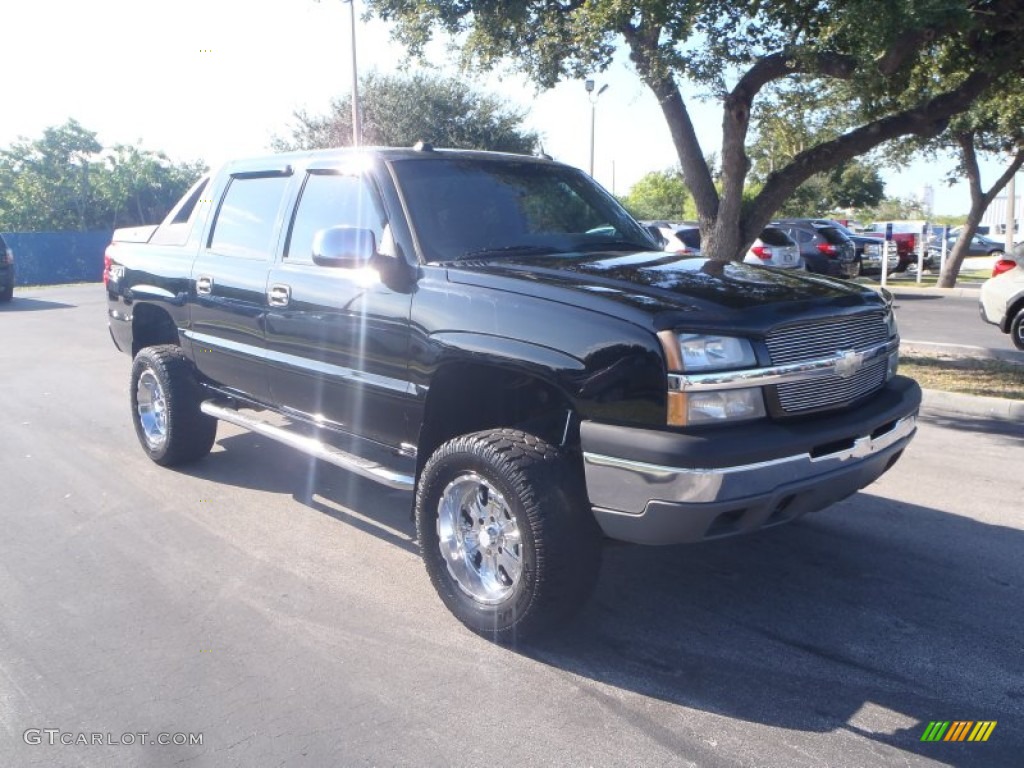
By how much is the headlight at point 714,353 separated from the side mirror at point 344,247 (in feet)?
5.54

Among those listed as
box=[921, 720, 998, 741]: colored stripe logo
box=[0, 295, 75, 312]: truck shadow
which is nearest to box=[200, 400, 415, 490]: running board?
box=[921, 720, 998, 741]: colored stripe logo

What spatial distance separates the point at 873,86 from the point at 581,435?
6485mm

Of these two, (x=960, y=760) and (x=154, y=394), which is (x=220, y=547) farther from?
(x=960, y=760)

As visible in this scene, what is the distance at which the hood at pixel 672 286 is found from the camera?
11.9ft

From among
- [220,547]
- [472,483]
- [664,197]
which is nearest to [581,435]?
[472,483]

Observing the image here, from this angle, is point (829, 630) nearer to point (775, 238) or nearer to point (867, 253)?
point (775, 238)

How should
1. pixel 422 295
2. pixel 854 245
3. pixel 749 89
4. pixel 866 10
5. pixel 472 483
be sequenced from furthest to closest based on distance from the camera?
pixel 854 245 → pixel 749 89 → pixel 866 10 → pixel 422 295 → pixel 472 483

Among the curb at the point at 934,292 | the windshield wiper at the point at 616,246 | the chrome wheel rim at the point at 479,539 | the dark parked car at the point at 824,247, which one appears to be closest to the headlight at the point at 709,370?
the chrome wheel rim at the point at 479,539

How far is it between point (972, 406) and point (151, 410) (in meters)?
6.88

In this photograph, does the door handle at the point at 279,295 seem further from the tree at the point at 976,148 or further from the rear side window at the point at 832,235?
the rear side window at the point at 832,235

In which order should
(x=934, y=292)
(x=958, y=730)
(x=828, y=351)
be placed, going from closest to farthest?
(x=958, y=730)
(x=828, y=351)
(x=934, y=292)

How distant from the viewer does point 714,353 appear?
3.51 metres

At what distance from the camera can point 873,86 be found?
28.1 ft

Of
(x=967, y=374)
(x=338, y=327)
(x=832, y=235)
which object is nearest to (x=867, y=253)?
(x=832, y=235)
